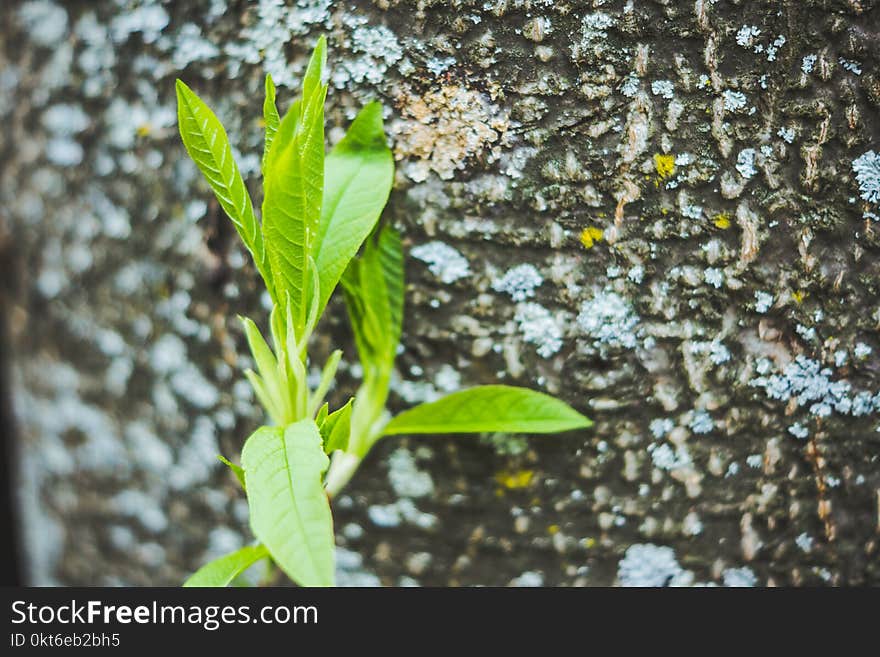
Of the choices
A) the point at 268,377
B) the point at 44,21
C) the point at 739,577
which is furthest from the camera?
the point at 44,21

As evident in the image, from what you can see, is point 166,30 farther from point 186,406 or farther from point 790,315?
point 790,315

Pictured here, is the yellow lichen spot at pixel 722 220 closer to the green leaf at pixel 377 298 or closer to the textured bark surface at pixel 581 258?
the textured bark surface at pixel 581 258

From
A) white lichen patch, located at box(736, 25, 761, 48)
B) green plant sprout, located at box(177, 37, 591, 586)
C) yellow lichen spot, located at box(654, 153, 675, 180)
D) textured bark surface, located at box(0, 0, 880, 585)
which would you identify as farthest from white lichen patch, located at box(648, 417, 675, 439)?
white lichen patch, located at box(736, 25, 761, 48)

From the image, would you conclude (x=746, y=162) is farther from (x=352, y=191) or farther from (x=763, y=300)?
(x=352, y=191)

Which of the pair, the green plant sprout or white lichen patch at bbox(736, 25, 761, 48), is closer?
the green plant sprout

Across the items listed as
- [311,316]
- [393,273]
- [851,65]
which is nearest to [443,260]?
[393,273]

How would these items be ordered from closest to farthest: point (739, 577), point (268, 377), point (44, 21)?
point (268, 377) < point (739, 577) < point (44, 21)

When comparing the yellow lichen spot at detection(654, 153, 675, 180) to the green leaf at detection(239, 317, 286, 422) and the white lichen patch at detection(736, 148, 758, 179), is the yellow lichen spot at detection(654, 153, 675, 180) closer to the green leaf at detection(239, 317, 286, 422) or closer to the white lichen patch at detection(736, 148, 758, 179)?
the white lichen patch at detection(736, 148, 758, 179)
